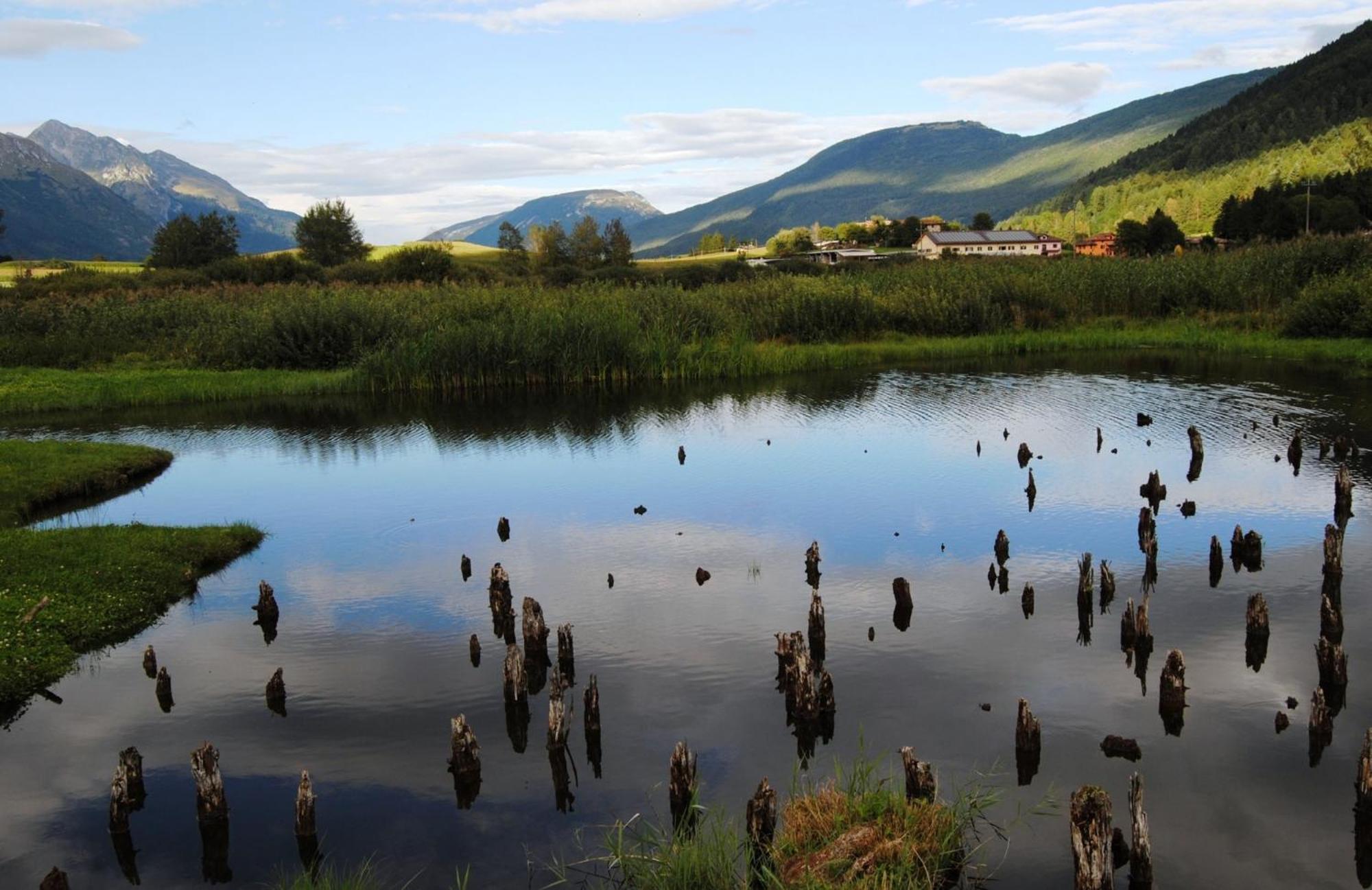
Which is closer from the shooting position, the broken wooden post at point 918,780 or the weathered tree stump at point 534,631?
the broken wooden post at point 918,780

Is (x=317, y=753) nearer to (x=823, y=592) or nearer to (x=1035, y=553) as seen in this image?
(x=823, y=592)

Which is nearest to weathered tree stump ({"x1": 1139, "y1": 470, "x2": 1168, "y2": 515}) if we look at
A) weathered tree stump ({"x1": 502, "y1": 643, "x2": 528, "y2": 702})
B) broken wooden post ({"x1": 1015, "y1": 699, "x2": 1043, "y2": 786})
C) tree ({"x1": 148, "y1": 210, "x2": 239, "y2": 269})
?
broken wooden post ({"x1": 1015, "y1": 699, "x2": 1043, "y2": 786})

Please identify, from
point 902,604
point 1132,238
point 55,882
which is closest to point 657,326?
point 902,604

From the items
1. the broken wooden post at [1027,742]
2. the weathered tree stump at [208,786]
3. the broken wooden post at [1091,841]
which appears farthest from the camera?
the broken wooden post at [1027,742]

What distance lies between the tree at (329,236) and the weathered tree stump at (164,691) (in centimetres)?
10841

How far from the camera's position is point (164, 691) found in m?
13.3

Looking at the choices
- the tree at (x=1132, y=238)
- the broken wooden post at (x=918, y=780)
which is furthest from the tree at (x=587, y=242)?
the broken wooden post at (x=918, y=780)

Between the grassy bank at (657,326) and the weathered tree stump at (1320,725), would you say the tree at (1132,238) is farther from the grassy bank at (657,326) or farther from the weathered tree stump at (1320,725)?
the weathered tree stump at (1320,725)

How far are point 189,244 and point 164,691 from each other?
10494 cm

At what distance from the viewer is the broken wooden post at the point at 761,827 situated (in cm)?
899

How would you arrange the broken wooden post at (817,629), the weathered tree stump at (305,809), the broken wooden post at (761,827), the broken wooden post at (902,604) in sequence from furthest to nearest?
1. the broken wooden post at (902,604)
2. the broken wooden post at (817,629)
3. the weathered tree stump at (305,809)
4. the broken wooden post at (761,827)

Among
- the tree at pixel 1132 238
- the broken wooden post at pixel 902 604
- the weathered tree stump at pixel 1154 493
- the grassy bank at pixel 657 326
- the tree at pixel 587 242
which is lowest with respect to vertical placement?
the broken wooden post at pixel 902 604

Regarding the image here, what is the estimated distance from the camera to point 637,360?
42.7m

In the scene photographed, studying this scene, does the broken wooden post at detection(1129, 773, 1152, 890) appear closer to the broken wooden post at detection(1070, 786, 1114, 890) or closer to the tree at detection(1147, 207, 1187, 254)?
the broken wooden post at detection(1070, 786, 1114, 890)
